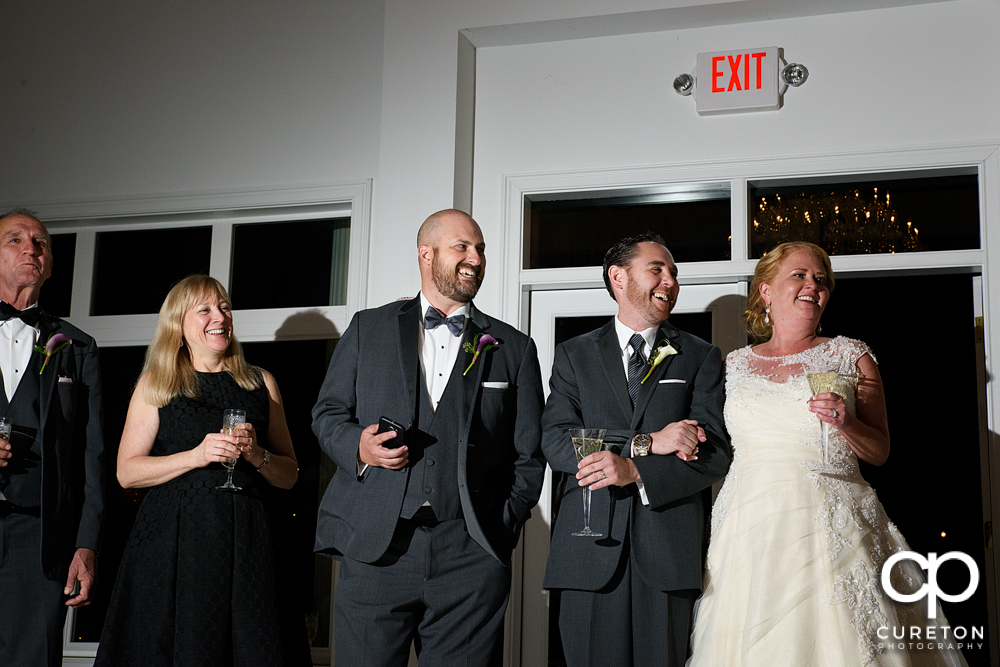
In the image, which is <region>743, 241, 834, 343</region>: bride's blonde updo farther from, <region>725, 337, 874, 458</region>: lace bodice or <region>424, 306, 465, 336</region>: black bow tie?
<region>424, 306, 465, 336</region>: black bow tie

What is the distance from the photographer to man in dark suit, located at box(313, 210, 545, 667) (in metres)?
2.81

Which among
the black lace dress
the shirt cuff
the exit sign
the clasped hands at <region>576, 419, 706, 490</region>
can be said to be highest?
the exit sign

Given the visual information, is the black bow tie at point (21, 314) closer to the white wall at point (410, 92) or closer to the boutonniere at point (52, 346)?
the boutonniere at point (52, 346)

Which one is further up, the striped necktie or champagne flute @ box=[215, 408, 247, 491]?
the striped necktie

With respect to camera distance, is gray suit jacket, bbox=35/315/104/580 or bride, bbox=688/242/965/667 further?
gray suit jacket, bbox=35/315/104/580

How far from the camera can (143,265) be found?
548cm

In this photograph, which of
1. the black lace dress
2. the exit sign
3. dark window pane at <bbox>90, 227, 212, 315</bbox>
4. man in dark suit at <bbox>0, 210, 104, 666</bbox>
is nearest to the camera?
the black lace dress

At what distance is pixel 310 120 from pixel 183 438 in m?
2.32

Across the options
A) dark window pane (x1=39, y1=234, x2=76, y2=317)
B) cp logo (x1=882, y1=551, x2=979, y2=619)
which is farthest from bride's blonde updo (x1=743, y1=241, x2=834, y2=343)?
dark window pane (x1=39, y1=234, x2=76, y2=317)

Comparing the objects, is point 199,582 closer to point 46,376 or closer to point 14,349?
point 46,376

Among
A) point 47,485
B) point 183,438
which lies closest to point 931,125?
point 183,438

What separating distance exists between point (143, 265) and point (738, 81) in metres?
3.45

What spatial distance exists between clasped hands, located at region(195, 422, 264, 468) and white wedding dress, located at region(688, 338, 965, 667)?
5.36 ft

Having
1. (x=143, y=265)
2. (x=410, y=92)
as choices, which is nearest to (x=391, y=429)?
(x=410, y=92)
